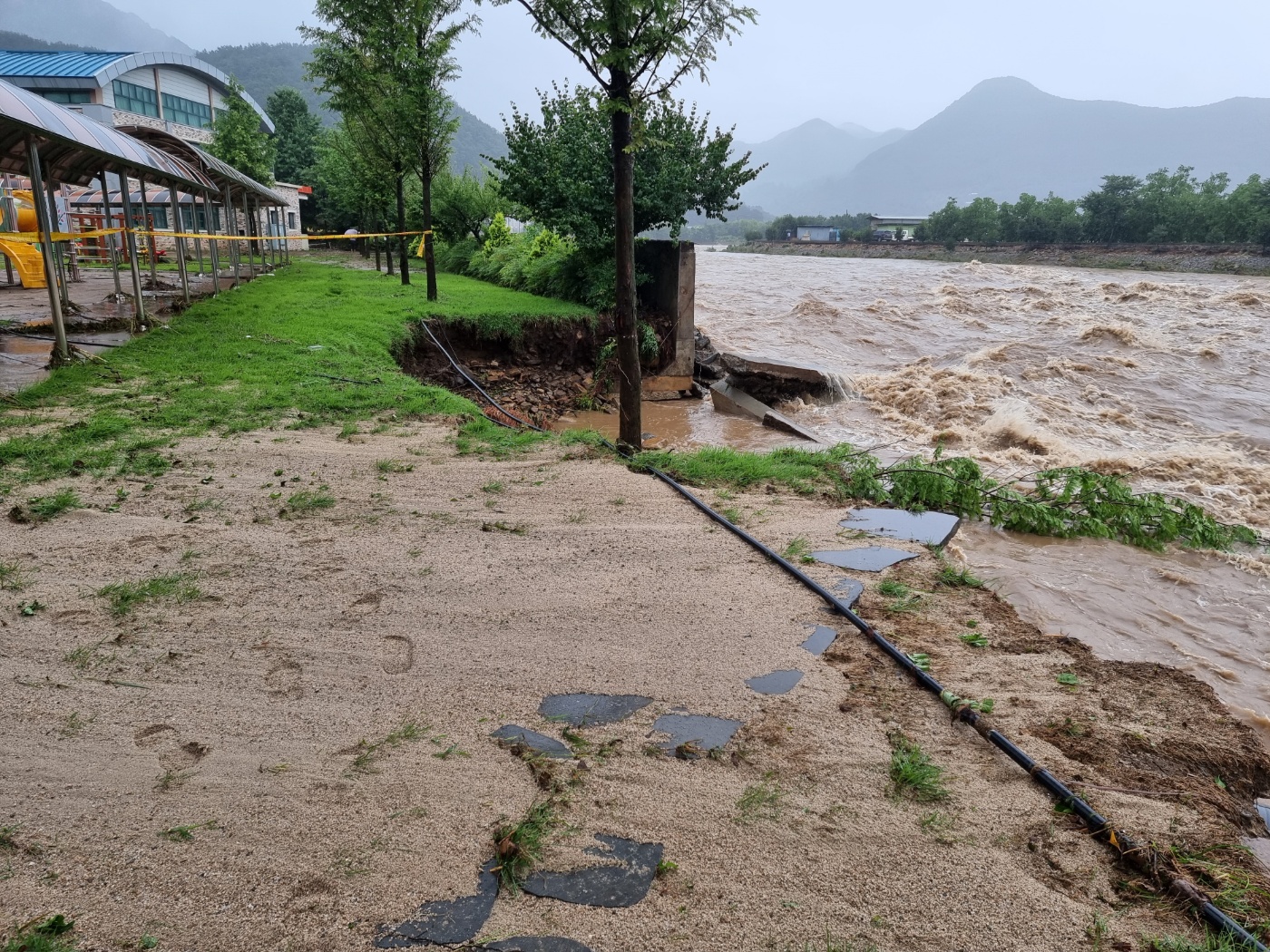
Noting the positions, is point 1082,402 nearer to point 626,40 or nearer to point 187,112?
point 626,40

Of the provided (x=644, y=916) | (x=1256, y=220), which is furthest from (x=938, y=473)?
(x=1256, y=220)

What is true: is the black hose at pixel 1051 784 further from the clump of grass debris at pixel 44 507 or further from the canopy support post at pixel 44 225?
the canopy support post at pixel 44 225

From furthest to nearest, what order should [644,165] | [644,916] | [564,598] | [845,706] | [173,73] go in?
[173,73] → [644,165] → [564,598] → [845,706] → [644,916]

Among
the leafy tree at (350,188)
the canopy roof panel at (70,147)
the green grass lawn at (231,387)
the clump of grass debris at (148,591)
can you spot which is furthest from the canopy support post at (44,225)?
the leafy tree at (350,188)

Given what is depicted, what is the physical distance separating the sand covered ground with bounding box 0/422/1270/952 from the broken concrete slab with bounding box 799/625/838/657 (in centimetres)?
7

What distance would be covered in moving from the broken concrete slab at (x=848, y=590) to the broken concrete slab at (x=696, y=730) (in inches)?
62.5

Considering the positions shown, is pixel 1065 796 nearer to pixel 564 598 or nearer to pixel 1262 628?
pixel 564 598

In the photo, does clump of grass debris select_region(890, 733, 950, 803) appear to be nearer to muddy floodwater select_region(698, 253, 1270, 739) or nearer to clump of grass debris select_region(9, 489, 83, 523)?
muddy floodwater select_region(698, 253, 1270, 739)

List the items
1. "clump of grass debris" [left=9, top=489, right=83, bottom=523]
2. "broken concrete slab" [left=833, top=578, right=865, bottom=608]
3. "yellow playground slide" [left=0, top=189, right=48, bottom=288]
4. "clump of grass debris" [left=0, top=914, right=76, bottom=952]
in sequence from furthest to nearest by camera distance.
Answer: "yellow playground slide" [left=0, top=189, right=48, bottom=288] → "clump of grass debris" [left=9, top=489, right=83, bottom=523] → "broken concrete slab" [left=833, top=578, right=865, bottom=608] → "clump of grass debris" [left=0, top=914, right=76, bottom=952]

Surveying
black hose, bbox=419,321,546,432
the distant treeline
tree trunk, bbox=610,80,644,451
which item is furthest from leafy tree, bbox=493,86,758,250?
the distant treeline

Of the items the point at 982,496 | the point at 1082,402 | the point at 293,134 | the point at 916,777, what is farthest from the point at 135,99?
the point at 916,777

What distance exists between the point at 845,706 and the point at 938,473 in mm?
4610

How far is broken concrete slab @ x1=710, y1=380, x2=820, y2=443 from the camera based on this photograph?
11.6m

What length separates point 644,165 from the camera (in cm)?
1533
